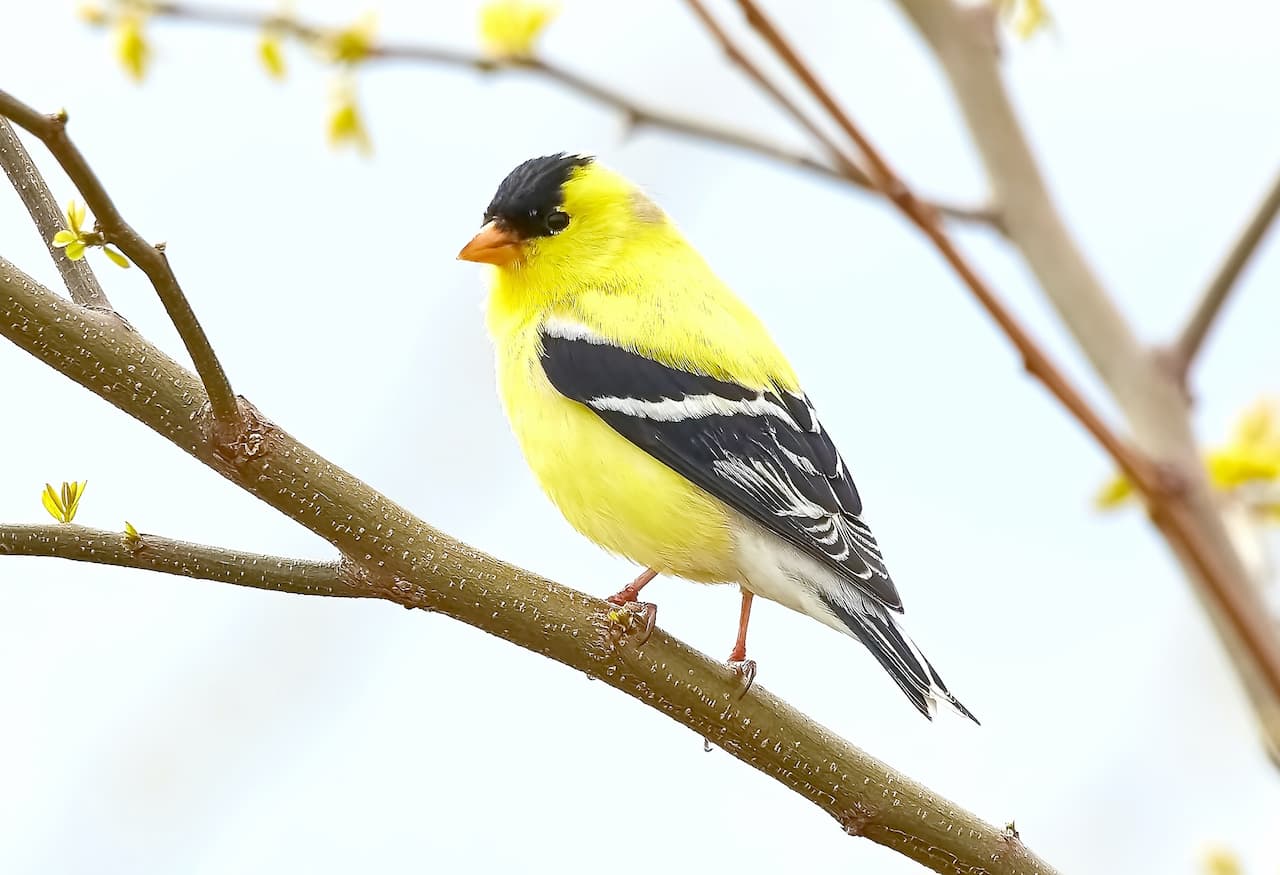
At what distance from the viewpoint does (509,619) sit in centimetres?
198

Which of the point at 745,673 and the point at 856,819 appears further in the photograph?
the point at 745,673

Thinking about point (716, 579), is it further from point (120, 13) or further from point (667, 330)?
point (120, 13)

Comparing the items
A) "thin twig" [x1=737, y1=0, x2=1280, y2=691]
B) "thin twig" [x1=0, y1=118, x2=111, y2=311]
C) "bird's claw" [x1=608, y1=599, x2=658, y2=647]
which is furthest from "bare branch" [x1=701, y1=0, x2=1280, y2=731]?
"thin twig" [x1=0, y1=118, x2=111, y2=311]

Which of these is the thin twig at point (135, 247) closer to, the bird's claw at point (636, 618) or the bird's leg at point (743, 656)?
the bird's claw at point (636, 618)

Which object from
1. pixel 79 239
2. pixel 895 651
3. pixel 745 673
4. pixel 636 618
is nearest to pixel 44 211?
pixel 79 239

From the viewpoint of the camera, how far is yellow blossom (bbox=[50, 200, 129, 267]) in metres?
1.63

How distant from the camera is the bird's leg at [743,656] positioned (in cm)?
213

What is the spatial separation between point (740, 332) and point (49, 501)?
1.73 m

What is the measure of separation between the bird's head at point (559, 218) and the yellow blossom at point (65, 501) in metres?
1.64

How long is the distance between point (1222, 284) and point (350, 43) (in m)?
1.75

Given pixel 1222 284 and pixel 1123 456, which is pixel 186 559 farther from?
pixel 1222 284

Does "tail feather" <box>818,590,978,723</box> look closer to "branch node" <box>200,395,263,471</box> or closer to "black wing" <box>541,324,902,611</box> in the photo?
"black wing" <box>541,324,902,611</box>

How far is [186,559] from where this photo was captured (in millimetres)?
1870

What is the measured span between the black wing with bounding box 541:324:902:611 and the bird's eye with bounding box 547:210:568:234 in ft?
1.42
